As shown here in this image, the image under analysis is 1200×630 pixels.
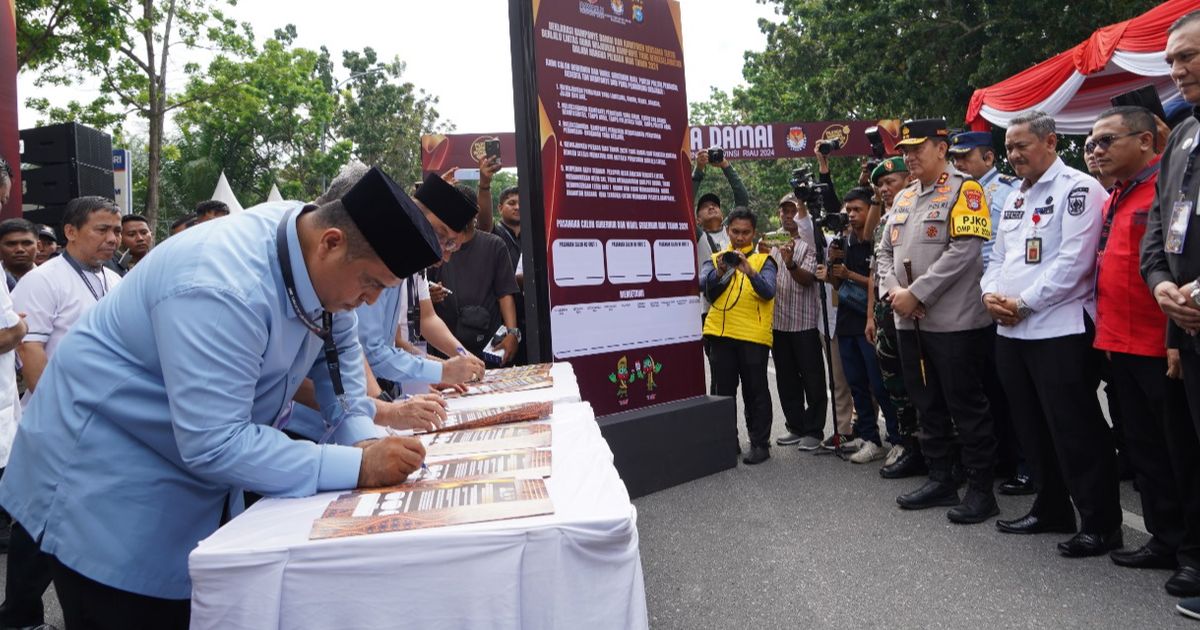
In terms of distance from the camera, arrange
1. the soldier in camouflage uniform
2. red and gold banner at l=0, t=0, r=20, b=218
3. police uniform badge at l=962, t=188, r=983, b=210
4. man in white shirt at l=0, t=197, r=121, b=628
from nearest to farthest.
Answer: man in white shirt at l=0, t=197, r=121, b=628, police uniform badge at l=962, t=188, r=983, b=210, the soldier in camouflage uniform, red and gold banner at l=0, t=0, r=20, b=218

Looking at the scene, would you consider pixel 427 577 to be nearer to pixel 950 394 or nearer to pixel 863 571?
pixel 863 571

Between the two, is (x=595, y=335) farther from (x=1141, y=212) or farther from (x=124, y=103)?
(x=124, y=103)

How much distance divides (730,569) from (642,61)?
3.16 metres

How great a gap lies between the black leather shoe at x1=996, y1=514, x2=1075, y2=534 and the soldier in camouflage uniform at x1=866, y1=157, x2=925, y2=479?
1233 mm

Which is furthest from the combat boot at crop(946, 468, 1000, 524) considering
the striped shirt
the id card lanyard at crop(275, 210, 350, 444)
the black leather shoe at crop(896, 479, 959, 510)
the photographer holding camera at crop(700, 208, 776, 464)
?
the id card lanyard at crop(275, 210, 350, 444)

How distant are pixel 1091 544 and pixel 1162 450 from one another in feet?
1.59

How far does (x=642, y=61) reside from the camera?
208 inches

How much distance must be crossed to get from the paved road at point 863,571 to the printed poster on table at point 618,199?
0.95 m

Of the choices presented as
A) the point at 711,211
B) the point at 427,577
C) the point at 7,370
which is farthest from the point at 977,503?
the point at 7,370

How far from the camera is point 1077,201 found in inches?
144

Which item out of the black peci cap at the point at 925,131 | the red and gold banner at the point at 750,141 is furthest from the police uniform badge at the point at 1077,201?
the red and gold banner at the point at 750,141

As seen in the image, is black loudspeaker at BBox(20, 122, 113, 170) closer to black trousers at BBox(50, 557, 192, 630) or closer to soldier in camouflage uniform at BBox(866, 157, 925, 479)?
soldier in camouflage uniform at BBox(866, 157, 925, 479)

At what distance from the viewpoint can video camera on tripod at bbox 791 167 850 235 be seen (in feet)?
19.5

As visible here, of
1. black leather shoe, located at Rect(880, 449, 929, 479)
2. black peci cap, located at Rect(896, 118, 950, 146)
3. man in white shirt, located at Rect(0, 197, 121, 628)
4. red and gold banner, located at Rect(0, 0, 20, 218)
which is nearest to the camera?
man in white shirt, located at Rect(0, 197, 121, 628)
